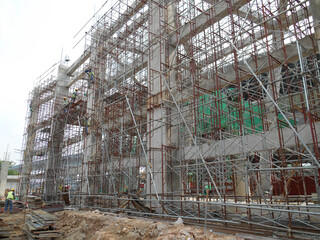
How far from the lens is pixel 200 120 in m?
13.3

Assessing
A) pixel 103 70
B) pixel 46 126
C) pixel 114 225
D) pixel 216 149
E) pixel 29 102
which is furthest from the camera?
pixel 29 102

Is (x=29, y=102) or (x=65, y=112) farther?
→ (x=29, y=102)

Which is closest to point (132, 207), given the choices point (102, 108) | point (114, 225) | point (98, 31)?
point (114, 225)

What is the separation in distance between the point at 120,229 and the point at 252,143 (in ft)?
19.0

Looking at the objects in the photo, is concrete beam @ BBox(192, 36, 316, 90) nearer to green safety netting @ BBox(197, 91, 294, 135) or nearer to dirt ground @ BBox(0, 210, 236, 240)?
green safety netting @ BBox(197, 91, 294, 135)

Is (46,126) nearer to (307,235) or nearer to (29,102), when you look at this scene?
(29,102)

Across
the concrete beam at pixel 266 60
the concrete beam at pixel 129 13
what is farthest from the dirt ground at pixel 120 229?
the concrete beam at pixel 129 13

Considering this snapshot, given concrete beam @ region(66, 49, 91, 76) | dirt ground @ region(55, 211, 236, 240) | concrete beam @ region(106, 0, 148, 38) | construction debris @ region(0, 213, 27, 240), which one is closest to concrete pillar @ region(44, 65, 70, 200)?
concrete beam @ region(66, 49, 91, 76)

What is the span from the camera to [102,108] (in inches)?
656

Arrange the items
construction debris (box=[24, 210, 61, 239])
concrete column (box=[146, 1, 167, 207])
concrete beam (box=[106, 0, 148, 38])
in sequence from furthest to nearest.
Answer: concrete beam (box=[106, 0, 148, 38])
concrete column (box=[146, 1, 167, 207])
construction debris (box=[24, 210, 61, 239])

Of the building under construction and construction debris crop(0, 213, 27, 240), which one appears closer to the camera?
the building under construction

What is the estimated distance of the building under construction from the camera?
858cm

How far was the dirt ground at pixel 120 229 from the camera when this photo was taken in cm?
693

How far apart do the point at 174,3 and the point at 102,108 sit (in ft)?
24.8
